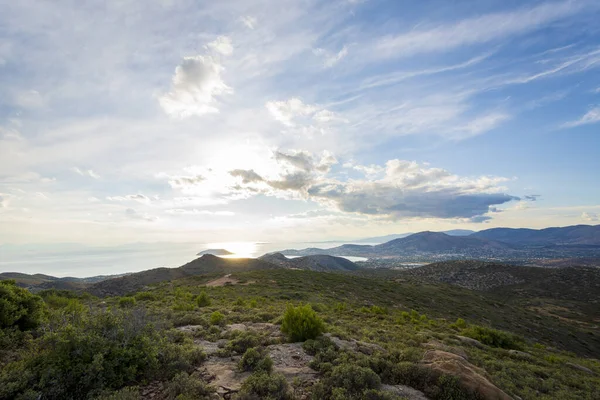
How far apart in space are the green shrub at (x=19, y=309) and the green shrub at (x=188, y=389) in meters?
5.94

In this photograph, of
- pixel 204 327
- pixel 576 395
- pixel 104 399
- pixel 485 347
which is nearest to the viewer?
pixel 104 399

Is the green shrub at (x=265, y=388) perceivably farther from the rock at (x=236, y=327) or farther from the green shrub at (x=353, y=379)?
the rock at (x=236, y=327)

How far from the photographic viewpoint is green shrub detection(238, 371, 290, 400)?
5.40 meters

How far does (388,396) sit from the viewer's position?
18.3 ft

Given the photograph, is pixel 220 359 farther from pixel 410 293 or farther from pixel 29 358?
pixel 410 293

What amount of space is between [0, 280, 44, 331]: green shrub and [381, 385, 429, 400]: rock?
33.4 ft

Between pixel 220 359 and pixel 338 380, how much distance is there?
138 inches

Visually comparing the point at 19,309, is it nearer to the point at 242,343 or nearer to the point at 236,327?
the point at 242,343

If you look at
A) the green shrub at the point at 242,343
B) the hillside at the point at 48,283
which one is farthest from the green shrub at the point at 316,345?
the hillside at the point at 48,283

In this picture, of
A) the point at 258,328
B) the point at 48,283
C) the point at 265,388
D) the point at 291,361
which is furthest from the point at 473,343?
the point at 48,283

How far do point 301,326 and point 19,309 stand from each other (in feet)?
28.9

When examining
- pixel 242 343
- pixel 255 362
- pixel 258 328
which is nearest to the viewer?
pixel 255 362

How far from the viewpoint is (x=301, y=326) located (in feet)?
31.2

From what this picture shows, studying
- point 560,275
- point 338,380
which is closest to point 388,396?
point 338,380
